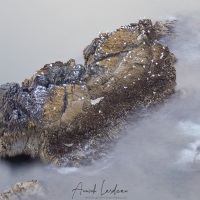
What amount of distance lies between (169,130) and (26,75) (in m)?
12.7

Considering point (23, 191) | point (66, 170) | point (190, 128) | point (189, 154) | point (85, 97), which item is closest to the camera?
point (23, 191)

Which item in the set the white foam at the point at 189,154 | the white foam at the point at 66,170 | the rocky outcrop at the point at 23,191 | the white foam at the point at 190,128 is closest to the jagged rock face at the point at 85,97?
the white foam at the point at 66,170

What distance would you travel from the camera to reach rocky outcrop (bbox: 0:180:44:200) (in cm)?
2533

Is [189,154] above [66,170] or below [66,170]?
above

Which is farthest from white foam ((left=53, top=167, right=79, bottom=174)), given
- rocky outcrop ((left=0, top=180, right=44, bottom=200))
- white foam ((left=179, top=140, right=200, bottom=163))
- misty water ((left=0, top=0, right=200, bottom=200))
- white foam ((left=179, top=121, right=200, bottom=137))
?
white foam ((left=179, top=121, right=200, bottom=137))

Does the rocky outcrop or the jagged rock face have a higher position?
the jagged rock face

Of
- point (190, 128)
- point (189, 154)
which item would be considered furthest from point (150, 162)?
point (190, 128)

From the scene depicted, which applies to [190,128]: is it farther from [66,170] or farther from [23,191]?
[23,191]

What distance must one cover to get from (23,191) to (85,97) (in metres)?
8.16

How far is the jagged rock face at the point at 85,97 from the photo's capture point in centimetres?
2881

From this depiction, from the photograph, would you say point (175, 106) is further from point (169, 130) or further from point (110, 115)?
point (110, 115)

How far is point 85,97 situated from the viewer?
101 feet

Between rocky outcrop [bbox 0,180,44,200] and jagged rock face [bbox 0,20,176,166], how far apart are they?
8.58ft

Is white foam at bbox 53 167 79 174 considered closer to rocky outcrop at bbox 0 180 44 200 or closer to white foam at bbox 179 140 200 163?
rocky outcrop at bbox 0 180 44 200
